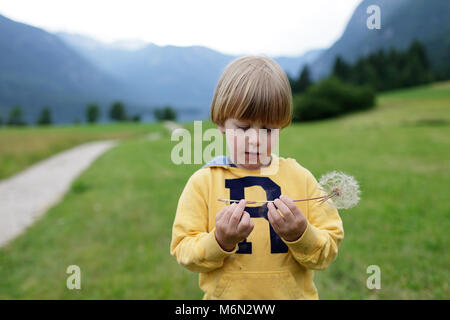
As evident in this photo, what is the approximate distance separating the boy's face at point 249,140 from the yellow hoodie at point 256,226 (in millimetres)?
114

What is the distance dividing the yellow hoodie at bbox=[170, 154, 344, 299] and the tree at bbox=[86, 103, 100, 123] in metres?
54.2

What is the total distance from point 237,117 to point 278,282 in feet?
2.84

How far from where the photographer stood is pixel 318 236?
4.70 ft

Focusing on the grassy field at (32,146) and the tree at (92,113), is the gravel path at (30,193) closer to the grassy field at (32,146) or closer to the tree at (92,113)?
the grassy field at (32,146)

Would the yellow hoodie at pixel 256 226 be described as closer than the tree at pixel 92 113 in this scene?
Yes

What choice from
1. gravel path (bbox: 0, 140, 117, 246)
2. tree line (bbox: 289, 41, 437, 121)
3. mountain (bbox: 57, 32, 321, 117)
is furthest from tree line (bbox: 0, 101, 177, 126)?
mountain (bbox: 57, 32, 321, 117)

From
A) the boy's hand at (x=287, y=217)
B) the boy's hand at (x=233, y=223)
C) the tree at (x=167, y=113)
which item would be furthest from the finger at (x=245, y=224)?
the tree at (x=167, y=113)

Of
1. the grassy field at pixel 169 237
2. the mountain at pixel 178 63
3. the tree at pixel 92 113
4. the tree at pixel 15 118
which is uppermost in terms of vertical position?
the tree at pixel 92 113

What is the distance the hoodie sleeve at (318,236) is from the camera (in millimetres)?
1407

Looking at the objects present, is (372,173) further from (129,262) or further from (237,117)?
(237,117)

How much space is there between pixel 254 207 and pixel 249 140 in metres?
0.35

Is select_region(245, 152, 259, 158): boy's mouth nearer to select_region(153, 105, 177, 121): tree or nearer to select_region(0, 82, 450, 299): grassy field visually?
select_region(0, 82, 450, 299): grassy field

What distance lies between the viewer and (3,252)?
492 centimetres

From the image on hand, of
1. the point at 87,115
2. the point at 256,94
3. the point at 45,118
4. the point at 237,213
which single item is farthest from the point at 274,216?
the point at 45,118
